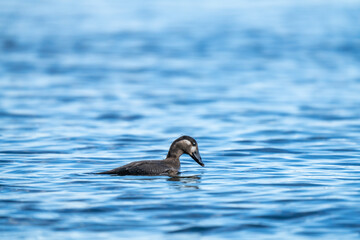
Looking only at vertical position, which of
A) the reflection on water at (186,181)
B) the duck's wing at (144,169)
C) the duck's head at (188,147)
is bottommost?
the reflection on water at (186,181)

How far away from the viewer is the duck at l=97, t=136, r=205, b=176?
12070mm

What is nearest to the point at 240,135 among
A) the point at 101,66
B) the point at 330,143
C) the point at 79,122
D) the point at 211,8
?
the point at 330,143

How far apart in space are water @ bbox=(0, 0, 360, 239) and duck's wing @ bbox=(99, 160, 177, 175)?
17 cm

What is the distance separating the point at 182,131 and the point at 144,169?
6.54 metres

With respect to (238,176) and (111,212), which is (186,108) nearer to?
(238,176)

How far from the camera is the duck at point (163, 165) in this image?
12070mm

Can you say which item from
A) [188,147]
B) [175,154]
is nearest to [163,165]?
[175,154]

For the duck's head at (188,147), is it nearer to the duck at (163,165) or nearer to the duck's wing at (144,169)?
the duck at (163,165)

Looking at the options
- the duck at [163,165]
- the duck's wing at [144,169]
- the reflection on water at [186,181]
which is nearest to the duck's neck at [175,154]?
the duck at [163,165]

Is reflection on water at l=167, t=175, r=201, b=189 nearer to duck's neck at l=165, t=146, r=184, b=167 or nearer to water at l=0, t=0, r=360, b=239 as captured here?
water at l=0, t=0, r=360, b=239

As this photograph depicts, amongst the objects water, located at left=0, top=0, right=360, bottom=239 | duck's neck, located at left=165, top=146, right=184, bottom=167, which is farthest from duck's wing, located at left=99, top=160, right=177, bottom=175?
duck's neck, located at left=165, top=146, right=184, bottom=167

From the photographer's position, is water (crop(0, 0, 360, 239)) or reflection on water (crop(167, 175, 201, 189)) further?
reflection on water (crop(167, 175, 201, 189))

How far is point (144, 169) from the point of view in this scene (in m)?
12.1

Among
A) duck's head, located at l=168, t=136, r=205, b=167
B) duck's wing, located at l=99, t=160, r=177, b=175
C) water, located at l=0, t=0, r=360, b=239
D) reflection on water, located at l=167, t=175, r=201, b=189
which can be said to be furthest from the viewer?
duck's head, located at l=168, t=136, r=205, b=167
